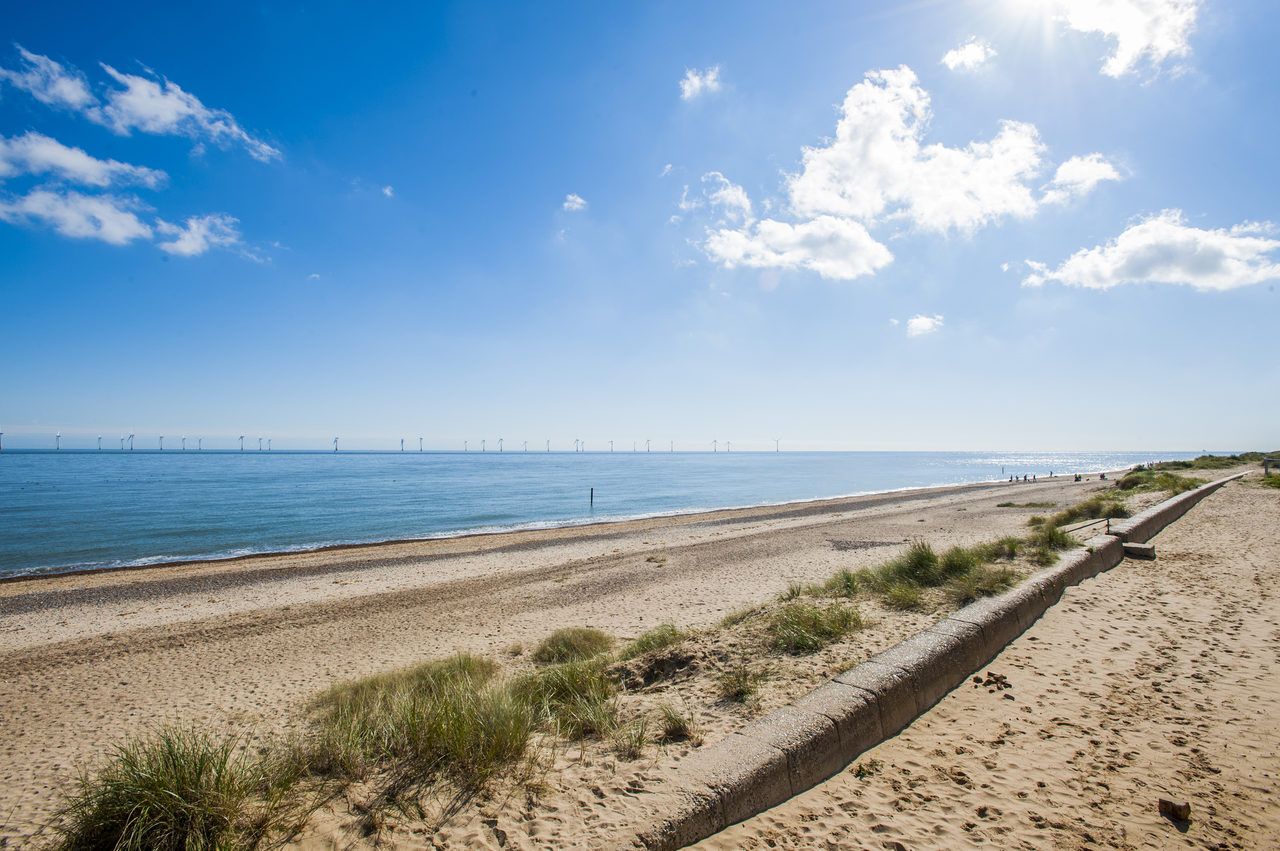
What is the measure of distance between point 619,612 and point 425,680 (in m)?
5.11

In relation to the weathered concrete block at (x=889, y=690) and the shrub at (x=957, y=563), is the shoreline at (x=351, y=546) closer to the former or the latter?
the shrub at (x=957, y=563)

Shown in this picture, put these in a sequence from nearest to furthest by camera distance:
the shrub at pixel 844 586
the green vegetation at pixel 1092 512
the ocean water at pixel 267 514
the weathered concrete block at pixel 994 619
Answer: the weathered concrete block at pixel 994 619 < the shrub at pixel 844 586 < the green vegetation at pixel 1092 512 < the ocean water at pixel 267 514

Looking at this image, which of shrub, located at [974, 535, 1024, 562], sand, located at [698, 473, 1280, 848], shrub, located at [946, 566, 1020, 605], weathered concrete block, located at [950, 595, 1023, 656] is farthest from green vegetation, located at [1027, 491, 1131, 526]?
weathered concrete block, located at [950, 595, 1023, 656]

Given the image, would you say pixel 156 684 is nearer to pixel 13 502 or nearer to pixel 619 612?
pixel 619 612

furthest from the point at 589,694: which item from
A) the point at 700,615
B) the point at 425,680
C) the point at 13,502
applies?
the point at 13,502

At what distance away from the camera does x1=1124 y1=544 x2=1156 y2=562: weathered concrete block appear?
10.6 m

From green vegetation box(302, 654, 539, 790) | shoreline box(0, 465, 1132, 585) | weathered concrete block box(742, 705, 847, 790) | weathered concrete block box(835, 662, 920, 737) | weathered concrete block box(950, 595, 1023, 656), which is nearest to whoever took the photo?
weathered concrete block box(742, 705, 847, 790)

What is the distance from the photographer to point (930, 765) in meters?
3.90

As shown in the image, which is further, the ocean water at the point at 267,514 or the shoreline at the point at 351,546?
the ocean water at the point at 267,514

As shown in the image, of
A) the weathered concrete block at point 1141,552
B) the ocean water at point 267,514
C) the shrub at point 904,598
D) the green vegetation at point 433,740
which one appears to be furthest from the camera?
the ocean water at point 267,514

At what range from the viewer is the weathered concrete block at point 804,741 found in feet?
12.1

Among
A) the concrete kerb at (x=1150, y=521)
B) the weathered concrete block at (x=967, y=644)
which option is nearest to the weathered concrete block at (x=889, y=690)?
the weathered concrete block at (x=967, y=644)

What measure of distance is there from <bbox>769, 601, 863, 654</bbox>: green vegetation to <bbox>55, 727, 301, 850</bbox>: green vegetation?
184 inches

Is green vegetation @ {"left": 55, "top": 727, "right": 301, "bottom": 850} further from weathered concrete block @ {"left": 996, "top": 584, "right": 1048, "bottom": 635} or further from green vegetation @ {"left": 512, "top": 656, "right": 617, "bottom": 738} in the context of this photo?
weathered concrete block @ {"left": 996, "top": 584, "right": 1048, "bottom": 635}
